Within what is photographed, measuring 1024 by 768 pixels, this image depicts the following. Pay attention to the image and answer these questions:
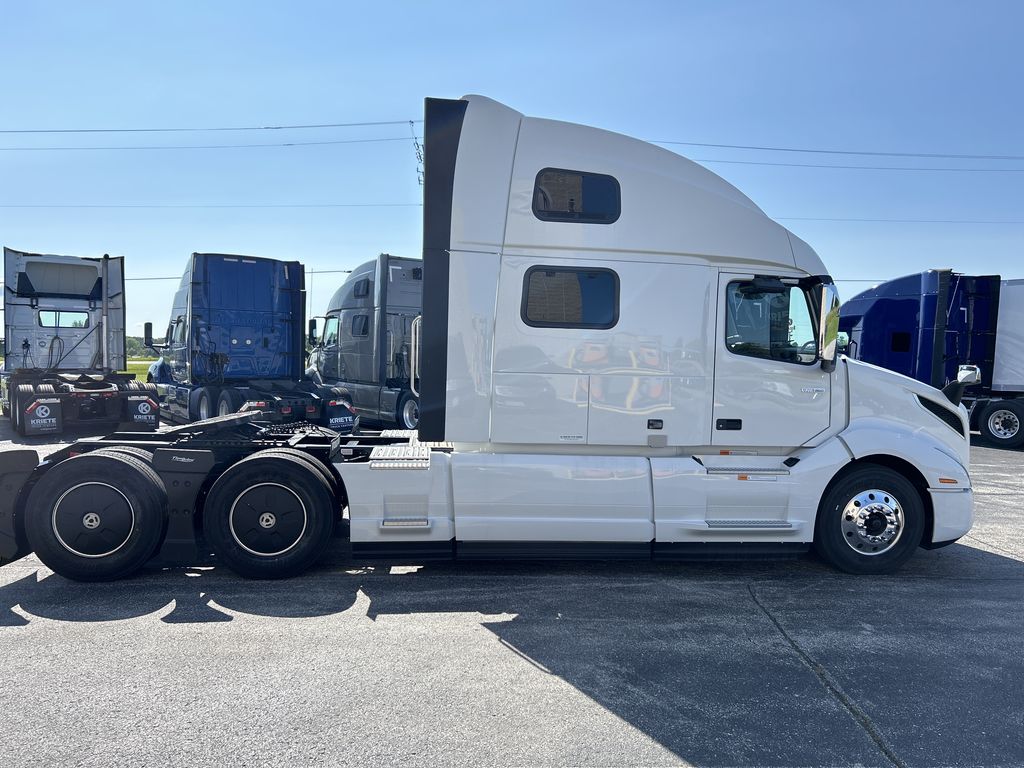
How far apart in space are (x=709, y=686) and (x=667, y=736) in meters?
0.60

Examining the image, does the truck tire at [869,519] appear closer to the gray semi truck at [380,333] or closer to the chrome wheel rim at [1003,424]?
the gray semi truck at [380,333]

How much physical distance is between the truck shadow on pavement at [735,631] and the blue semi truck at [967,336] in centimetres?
911

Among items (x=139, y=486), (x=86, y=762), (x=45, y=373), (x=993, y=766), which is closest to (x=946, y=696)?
(x=993, y=766)

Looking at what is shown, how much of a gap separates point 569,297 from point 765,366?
67.1 inches

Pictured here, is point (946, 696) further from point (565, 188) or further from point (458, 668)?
point (565, 188)

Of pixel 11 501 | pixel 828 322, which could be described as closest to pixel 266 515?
pixel 11 501

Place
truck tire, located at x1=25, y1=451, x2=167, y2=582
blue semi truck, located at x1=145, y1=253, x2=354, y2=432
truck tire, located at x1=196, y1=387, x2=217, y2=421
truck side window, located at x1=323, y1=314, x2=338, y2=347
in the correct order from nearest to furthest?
truck tire, located at x1=25, y1=451, x2=167, y2=582 → blue semi truck, located at x1=145, y1=253, x2=354, y2=432 → truck tire, located at x1=196, y1=387, x2=217, y2=421 → truck side window, located at x1=323, y1=314, x2=338, y2=347

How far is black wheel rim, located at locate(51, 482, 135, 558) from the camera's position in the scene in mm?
5199

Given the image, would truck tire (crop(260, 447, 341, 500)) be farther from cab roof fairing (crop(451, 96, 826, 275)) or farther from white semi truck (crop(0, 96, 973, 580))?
cab roof fairing (crop(451, 96, 826, 275))

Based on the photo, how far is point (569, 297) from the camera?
17.6 feet

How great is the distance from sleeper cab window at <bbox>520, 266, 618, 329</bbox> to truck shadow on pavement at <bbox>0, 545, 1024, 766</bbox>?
6.89ft

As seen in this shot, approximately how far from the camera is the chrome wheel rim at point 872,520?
553 cm

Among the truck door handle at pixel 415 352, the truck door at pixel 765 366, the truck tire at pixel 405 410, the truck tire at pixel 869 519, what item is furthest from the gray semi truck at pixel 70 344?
the truck tire at pixel 869 519

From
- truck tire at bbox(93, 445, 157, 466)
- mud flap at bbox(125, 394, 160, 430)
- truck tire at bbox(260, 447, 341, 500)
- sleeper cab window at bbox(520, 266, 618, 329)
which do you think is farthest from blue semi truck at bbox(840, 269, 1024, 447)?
mud flap at bbox(125, 394, 160, 430)
